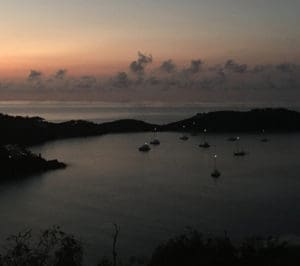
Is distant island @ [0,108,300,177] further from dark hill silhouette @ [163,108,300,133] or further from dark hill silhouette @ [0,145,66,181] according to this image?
dark hill silhouette @ [0,145,66,181]

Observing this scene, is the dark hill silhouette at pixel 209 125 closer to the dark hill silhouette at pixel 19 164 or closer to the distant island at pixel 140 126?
the distant island at pixel 140 126

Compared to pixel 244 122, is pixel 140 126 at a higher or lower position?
lower

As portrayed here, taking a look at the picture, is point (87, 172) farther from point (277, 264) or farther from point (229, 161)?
point (277, 264)

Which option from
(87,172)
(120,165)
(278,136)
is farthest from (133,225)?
(278,136)

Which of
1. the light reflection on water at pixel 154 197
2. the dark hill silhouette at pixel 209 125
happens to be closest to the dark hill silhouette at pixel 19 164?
the light reflection on water at pixel 154 197

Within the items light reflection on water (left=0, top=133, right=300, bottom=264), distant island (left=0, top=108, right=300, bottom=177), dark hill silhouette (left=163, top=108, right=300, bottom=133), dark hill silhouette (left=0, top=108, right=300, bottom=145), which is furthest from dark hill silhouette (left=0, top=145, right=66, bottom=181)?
dark hill silhouette (left=163, top=108, right=300, bottom=133)

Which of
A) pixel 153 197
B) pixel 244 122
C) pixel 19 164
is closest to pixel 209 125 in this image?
pixel 244 122

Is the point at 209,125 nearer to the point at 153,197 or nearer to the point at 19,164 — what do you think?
the point at 19,164

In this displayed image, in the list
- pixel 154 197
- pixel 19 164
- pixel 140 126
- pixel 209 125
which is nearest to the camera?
pixel 154 197
